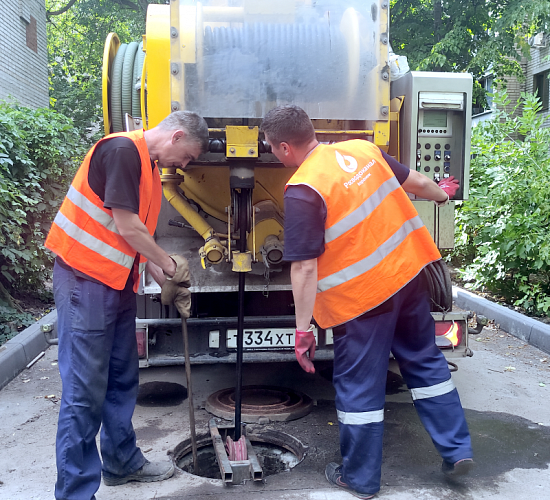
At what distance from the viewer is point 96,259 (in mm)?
2586

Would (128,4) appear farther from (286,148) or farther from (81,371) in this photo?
(81,371)

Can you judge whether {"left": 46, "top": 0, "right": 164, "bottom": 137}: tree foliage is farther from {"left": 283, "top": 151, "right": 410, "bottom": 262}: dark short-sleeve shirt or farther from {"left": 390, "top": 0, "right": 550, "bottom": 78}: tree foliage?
{"left": 283, "top": 151, "right": 410, "bottom": 262}: dark short-sleeve shirt

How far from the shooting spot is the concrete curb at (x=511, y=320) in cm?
527

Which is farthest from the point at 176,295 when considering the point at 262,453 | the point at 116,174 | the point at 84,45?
the point at 84,45

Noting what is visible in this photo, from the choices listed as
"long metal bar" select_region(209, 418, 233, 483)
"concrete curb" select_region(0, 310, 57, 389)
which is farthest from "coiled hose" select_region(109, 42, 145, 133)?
"long metal bar" select_region(209, 418, 233, 483)

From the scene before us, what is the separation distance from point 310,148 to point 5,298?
13.7 ft

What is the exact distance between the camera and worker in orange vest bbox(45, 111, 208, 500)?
250 centimetres

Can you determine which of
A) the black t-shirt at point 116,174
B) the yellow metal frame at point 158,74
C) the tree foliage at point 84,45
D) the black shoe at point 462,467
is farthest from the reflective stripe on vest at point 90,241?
the tree foliage at point 84,45

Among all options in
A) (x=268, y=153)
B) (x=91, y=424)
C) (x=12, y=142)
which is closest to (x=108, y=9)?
(x=12, y=142)

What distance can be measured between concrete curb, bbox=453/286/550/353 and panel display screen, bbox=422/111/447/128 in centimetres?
246

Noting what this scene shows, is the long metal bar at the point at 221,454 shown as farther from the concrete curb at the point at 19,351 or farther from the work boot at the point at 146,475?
the concrete curb at the point at 19,351

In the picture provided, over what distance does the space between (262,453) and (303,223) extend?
5.03ft

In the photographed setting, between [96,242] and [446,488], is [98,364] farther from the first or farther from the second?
[446,488]

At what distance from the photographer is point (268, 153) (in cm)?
357
